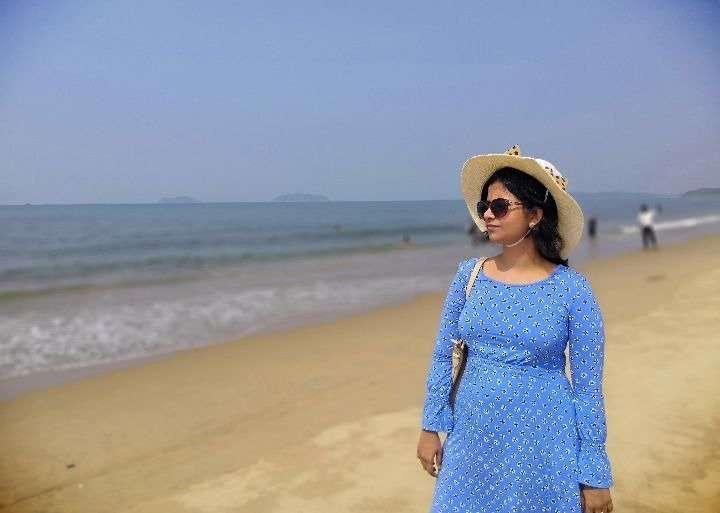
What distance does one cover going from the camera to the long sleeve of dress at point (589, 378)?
1881 mm

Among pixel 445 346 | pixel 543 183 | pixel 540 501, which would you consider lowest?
pixel 540 501

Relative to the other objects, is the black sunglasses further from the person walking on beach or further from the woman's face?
the person walking on beach

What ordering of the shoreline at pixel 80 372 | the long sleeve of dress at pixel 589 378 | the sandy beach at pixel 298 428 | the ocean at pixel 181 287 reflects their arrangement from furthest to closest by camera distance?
the ocean at pixel 181 287, the shoreline at pixel 80 372, the sandy beach at pixel 298 428, the long sleeve of dress at pixel 589 378

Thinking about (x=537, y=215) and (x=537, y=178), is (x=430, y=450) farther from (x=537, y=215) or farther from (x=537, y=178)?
(x=537, y=178)

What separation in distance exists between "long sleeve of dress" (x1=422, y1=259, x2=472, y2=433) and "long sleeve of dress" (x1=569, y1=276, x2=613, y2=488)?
1.31ft

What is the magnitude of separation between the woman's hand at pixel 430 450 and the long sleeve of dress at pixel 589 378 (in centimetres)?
52

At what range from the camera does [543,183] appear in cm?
200

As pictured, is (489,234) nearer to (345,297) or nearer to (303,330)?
(303,330)

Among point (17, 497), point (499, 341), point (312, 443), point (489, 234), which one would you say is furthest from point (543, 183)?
point (17, 497)

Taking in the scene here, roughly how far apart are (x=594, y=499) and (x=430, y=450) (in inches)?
23.1

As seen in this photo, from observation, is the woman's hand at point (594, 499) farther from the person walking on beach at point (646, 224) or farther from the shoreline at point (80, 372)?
the person walking on beach at point (646, 224)

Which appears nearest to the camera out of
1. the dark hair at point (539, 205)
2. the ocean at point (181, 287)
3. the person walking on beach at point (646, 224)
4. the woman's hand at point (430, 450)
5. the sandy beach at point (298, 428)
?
the dark hair at point (539, 205)

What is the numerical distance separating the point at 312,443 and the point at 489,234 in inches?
126

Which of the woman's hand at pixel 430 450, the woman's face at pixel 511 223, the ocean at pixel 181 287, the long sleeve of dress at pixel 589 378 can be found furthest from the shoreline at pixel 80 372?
the long sleeve of dress at pixel 589 378
